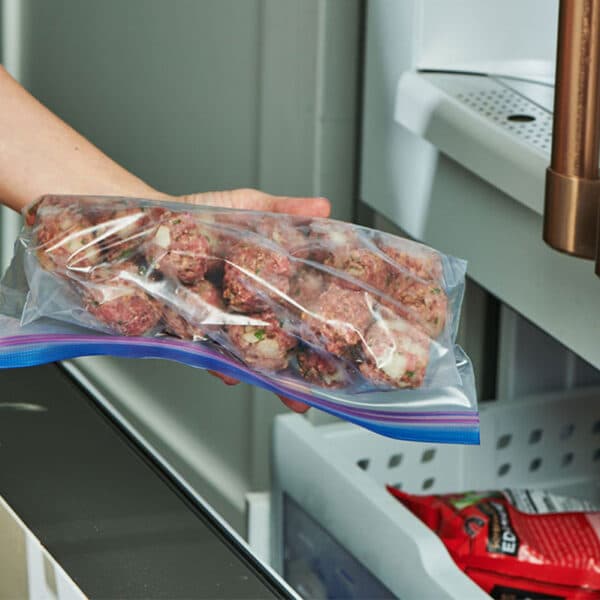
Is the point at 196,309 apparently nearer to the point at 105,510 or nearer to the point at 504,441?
the point at 105,510

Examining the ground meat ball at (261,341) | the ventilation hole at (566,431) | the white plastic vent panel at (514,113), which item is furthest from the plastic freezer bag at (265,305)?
the ventilation hole at (566,431)

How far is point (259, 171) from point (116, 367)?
586mm

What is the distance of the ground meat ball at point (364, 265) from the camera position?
68cm

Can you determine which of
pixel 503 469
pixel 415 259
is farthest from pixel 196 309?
pixel 503 469

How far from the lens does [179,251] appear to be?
2.23 feet

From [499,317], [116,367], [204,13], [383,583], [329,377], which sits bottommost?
[116,367]

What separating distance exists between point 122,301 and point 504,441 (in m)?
0.64

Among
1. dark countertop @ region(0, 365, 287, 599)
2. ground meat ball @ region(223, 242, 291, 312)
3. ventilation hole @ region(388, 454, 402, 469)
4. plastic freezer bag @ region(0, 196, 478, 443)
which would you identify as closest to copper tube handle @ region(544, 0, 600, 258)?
plastic freezer bag @ region(0, 196, 478, 443)

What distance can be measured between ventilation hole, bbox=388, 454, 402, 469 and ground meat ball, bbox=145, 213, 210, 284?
0.54 metres

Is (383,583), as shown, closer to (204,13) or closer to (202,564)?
(202,564)

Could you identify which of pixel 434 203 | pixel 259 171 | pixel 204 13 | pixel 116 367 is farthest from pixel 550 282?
pixel 116 367

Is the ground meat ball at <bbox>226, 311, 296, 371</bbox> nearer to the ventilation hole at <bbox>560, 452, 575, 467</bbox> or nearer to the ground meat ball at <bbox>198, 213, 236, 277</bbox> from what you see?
the ground meat ball at <bbox>198, 213, 236, 277</bbox>

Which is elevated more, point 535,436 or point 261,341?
point 261,341

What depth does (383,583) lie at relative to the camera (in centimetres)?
93
